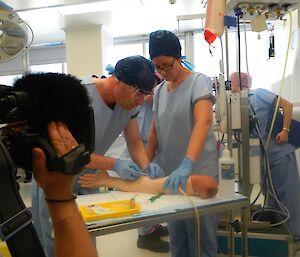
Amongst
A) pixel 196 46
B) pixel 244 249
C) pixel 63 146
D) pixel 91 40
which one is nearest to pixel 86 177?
pixel 244 249

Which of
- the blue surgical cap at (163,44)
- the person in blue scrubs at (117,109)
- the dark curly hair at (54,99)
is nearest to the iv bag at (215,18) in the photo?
the blue surgical cap at (163,44)

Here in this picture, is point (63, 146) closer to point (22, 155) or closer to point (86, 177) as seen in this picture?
point (22, 155)

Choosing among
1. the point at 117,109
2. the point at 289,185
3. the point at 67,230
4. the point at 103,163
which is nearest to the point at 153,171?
the point at 103,163

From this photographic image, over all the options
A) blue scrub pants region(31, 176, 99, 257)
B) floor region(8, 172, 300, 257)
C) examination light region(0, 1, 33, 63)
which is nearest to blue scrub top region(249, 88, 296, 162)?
floor region(8, 172, 300, 257)

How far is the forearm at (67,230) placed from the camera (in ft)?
2.00

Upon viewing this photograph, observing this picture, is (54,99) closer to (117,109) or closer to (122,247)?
(117,109)

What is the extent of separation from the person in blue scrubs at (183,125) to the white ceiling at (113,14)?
237 cm

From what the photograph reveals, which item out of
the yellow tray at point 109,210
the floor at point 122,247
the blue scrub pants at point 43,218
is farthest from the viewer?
the floor at point 122,247

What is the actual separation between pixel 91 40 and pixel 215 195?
164 inches

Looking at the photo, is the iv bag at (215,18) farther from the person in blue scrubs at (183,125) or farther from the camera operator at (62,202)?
the camera operator at (62,202)

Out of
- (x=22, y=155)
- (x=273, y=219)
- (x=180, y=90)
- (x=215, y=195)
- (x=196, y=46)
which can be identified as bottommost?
(x=273, y=219)

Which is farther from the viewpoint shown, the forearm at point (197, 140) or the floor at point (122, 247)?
the floor at point (122, 247)

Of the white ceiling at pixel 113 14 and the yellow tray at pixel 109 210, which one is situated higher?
the white ceiling at pixel 113 14

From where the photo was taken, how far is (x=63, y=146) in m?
0.58
